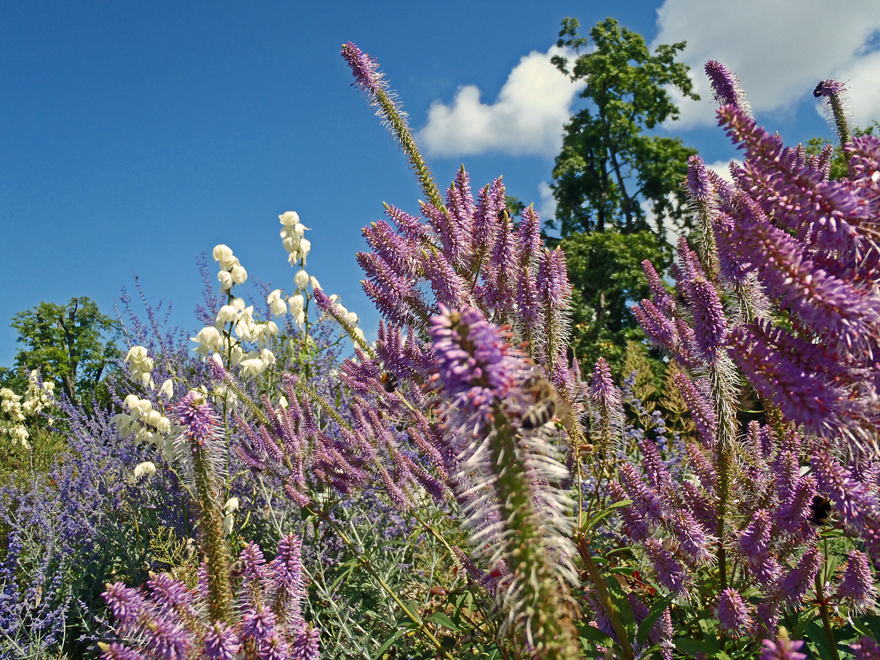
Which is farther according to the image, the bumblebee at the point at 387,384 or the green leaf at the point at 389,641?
the bumblebee at the point at 387,384

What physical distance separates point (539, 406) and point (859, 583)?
1.54 meters

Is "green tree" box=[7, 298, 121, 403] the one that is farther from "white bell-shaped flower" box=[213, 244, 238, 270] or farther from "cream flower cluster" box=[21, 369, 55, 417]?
"white bell-shaped flower" box=[213, 244, 238, 270]

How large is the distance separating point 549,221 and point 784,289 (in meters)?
22.2

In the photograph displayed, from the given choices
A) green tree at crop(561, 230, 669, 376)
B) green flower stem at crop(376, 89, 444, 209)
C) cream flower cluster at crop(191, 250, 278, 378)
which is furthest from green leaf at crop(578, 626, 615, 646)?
green tree at crop(561, 230, 669, 376)

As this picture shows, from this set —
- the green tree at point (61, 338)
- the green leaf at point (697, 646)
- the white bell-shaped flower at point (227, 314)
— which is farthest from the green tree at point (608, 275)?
the green tree at point (61, 338)

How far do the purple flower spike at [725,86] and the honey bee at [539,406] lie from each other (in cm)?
218

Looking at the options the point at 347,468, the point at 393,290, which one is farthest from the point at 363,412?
the point at 393,290

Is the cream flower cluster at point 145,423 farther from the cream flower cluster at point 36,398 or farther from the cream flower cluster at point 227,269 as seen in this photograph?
the cream flower cluster at point 36,398

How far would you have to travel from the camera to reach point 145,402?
3.91 metres

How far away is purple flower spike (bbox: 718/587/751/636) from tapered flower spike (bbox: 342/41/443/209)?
65.2 inches

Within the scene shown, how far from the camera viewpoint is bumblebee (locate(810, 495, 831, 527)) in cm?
157

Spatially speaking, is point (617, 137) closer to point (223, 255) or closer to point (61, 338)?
point (223, 255)

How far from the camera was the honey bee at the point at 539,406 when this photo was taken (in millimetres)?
784

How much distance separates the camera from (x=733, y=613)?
1.68m
